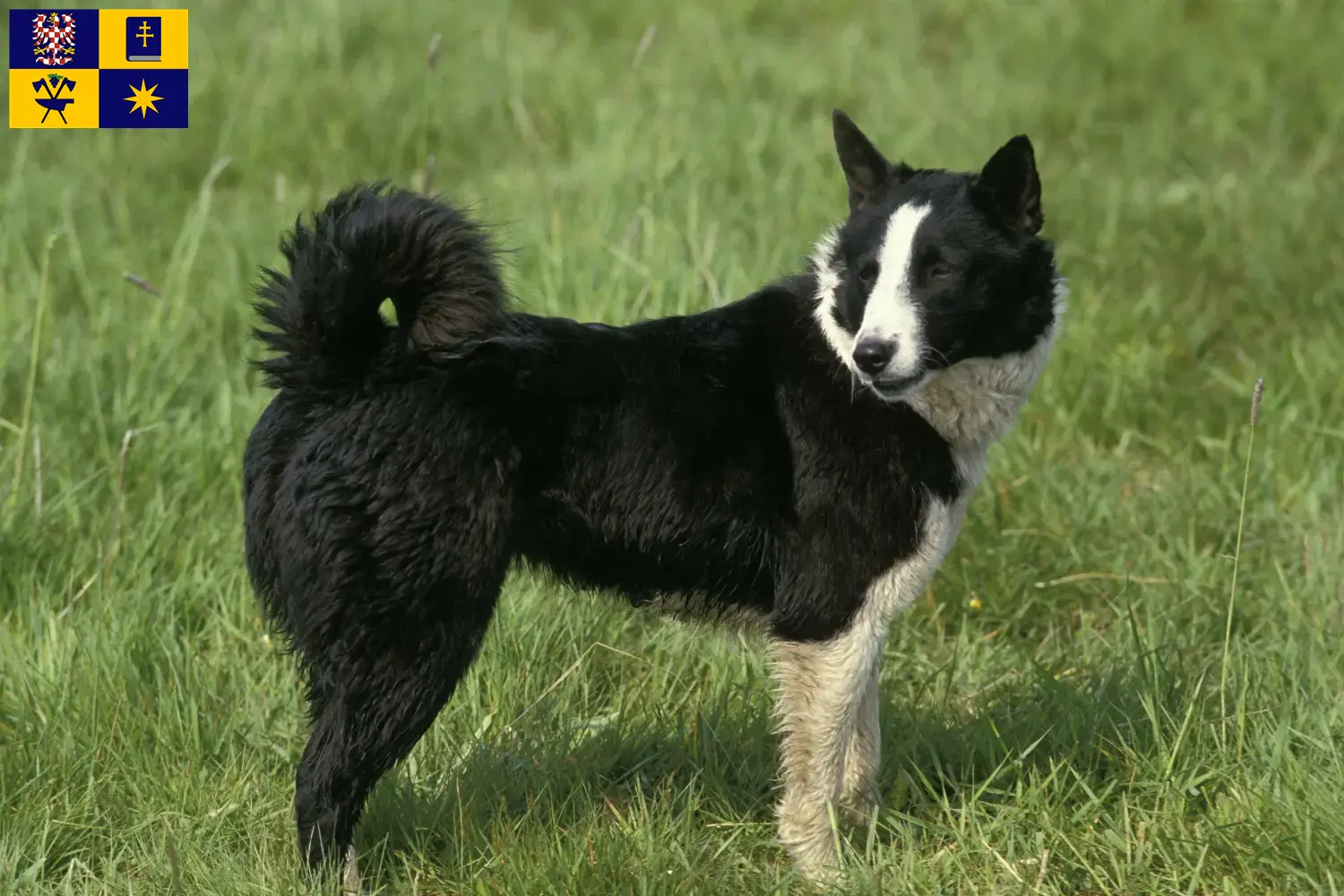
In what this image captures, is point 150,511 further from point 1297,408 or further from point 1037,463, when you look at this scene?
point 1297,408

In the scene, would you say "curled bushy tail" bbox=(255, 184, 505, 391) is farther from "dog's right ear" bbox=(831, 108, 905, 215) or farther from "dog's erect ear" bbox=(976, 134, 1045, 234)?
"dog's erect ear" bbox=(976, 134, 1045, 234)

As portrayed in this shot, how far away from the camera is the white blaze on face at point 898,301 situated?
2955 millimetres

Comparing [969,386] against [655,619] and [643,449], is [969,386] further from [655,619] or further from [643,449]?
[655,619]

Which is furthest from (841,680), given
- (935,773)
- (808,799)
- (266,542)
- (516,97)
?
(516,97)

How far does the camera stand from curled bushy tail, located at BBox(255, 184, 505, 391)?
2828 millimetres


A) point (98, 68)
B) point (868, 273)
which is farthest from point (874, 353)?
point (98, 68)

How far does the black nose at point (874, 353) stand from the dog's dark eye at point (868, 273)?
0.20m

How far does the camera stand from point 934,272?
3072mm

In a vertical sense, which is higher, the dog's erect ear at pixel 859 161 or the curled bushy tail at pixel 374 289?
the dog's erect ear at pixel 859 161

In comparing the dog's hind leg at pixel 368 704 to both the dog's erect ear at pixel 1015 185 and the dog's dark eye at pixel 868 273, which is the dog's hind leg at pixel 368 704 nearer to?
the dog's dark eye at pixel 868 273

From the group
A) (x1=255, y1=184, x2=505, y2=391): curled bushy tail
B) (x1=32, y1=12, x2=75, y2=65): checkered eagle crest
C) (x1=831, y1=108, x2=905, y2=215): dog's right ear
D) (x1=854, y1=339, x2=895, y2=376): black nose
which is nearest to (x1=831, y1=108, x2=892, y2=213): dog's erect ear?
(x1=831, y1=108, x2=905, y2=215): dog's right ear

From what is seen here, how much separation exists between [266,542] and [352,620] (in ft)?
0.83

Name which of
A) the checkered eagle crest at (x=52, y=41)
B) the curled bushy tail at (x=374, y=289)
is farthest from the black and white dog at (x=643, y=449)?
the checkered eagle crest at (x=52, y=41)

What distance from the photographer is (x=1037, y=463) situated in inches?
Answer: 185
